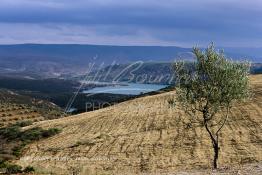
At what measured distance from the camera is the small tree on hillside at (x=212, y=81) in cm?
3684

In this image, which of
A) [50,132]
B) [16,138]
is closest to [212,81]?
[50,132]

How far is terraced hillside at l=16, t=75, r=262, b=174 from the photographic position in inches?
1655

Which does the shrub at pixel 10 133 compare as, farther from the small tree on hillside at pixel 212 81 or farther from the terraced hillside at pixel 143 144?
the small tree on hillside at pixel 212 81

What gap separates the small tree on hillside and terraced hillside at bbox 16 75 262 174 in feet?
12.9

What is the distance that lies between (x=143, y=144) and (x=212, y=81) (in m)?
16.0

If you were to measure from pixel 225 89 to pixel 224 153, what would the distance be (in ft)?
29.8

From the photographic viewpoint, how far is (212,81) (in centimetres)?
3728

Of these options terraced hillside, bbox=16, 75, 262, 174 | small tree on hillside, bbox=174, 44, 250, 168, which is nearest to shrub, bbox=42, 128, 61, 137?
terraced hillside, bbox=16, 75, 262, 174

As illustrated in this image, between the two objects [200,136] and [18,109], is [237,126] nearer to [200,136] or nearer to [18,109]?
[200,136]

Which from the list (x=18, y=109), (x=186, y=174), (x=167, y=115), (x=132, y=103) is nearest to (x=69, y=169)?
(x=186, y=174)

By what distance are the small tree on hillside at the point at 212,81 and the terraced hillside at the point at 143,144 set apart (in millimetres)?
3942

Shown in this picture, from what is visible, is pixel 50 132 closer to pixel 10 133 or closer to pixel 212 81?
pixel 10 133

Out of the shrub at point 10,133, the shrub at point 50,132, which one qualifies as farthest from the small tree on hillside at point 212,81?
the shrub at point 10,133

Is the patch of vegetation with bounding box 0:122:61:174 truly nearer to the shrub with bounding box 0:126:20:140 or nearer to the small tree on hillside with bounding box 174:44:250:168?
the shrub with bounding box 0:126:20:140
